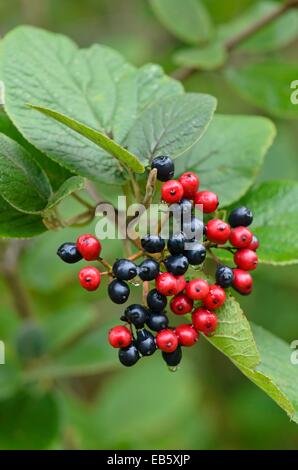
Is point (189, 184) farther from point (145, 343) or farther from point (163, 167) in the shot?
point (145, 343)

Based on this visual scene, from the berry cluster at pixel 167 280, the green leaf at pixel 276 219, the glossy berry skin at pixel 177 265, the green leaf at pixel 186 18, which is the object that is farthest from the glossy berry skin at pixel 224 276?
the green leaf at pixel 186 18

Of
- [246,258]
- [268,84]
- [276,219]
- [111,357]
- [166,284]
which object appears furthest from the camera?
[268,84]

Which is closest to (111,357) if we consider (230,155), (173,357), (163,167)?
(230,155)

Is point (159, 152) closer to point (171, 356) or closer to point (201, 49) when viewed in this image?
point (171, 356)

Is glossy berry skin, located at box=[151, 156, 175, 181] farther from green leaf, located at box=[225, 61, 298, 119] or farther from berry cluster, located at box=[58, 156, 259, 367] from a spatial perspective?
green leaf, located at box=[225, 61, 298, 119]

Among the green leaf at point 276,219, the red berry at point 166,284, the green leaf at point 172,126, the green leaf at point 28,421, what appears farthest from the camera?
the green leaf at point 28,421

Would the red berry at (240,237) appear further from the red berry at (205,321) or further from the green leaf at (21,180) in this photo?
the green leaf at (21,180)
